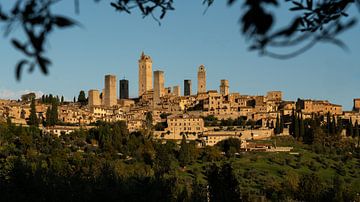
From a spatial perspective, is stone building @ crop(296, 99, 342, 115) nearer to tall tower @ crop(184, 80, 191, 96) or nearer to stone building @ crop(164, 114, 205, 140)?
stone building @ crop(164, 114, 205, 140)

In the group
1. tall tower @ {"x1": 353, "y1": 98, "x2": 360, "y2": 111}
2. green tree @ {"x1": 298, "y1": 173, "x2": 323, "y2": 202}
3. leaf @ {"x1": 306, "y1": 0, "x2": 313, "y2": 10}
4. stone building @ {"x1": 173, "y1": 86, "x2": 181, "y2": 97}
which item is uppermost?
stone building @ {"x1": 173, "y1": 86, "x2": 181, "y2": 97}

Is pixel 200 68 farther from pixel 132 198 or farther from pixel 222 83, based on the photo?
pixel 132 198

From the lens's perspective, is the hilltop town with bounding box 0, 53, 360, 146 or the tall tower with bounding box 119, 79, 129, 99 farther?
the tall tower with bounding box 119, 79, 129, 99

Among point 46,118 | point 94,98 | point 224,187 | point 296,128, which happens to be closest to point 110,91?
point 94,98

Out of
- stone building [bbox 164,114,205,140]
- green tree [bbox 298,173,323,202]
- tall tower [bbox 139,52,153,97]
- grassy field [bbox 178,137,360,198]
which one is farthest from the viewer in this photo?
tall tower [bbox 139,52,153,97]

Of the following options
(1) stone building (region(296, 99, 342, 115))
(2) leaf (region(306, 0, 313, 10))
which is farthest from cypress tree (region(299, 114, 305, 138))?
(2) leaf (region(306, 0, 313, 10))

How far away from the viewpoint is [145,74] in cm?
8231

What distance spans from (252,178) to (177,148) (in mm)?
9871

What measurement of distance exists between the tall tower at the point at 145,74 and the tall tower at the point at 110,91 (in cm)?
368

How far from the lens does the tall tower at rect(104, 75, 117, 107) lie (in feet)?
257

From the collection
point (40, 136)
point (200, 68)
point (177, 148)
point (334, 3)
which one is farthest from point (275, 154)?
point (334, 3)

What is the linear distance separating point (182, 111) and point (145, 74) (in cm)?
1089

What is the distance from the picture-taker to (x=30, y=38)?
332 centimetres

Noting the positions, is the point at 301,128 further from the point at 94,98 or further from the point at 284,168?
the point at 94,98
